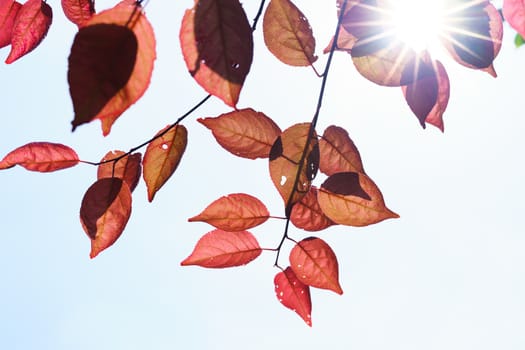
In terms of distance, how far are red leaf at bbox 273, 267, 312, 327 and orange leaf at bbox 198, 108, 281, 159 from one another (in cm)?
23

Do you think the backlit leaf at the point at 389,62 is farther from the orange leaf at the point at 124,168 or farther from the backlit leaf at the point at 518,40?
the backlit leaf at the point at 518,40

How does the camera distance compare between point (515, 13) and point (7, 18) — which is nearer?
point (515, 13)

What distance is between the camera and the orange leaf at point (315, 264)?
0.72 m

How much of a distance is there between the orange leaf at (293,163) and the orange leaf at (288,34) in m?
0.10

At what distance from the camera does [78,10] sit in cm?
72

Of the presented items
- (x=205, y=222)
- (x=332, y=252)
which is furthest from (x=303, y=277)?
(x=205, y=222)

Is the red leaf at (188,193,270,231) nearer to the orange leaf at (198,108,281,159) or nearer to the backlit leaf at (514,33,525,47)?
the orange leaf at (198,108,281,159)

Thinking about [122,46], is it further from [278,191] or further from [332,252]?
[332,252]

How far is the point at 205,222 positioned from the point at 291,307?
212 millimetres

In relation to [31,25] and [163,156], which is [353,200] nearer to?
[163,156]

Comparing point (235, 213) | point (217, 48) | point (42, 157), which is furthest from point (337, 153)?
point (42, 157)

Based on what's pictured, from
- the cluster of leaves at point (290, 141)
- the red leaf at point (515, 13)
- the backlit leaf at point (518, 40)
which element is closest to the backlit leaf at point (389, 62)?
the cluster of leaves at point (290, 141)

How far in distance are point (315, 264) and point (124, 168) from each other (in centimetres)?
31

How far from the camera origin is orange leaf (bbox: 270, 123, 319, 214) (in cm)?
59
